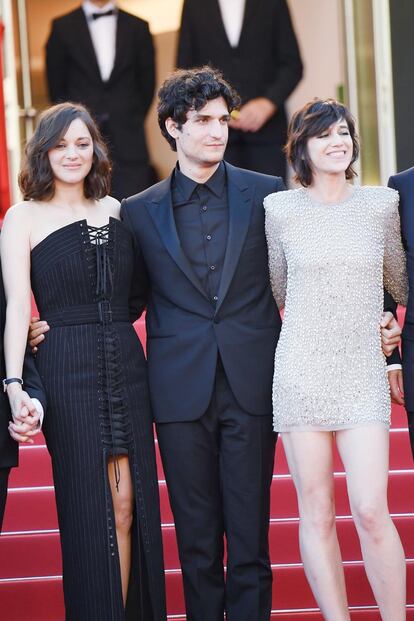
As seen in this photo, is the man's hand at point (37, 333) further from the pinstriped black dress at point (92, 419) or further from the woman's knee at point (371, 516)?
the woman's knee at point (371, 516)

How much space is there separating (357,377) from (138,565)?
37.4 inches

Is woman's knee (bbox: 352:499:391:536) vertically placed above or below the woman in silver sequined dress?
below

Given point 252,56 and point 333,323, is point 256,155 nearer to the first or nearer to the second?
point 252,56

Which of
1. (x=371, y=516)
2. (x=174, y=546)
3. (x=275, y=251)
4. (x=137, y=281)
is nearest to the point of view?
(x=371, y=516)

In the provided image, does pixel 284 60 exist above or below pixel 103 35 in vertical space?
below

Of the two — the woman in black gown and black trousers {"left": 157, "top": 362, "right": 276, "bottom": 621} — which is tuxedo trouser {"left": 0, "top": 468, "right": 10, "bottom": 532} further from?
black trousers {"left": 157, "top": 362, "right": 276, "bottom": 621}

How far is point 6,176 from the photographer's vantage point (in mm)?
7914

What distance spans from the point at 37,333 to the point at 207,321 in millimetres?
556

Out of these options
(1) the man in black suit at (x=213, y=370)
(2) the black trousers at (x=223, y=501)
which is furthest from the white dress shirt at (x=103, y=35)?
(2) the black trousers at (x=223, y=501)

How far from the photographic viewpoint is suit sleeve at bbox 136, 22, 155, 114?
742 cm

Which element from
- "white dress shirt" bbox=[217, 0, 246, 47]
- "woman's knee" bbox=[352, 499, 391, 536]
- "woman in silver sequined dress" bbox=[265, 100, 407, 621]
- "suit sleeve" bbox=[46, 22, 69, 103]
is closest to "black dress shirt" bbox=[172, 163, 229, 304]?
"woman in silver sequined dress" bbox=[265, 100, 407, 621]

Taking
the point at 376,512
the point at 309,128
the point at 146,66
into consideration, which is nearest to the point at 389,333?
the point at 376,512

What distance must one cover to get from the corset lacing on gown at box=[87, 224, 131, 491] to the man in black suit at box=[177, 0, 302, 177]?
3.15 metres

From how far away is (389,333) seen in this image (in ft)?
13.4
